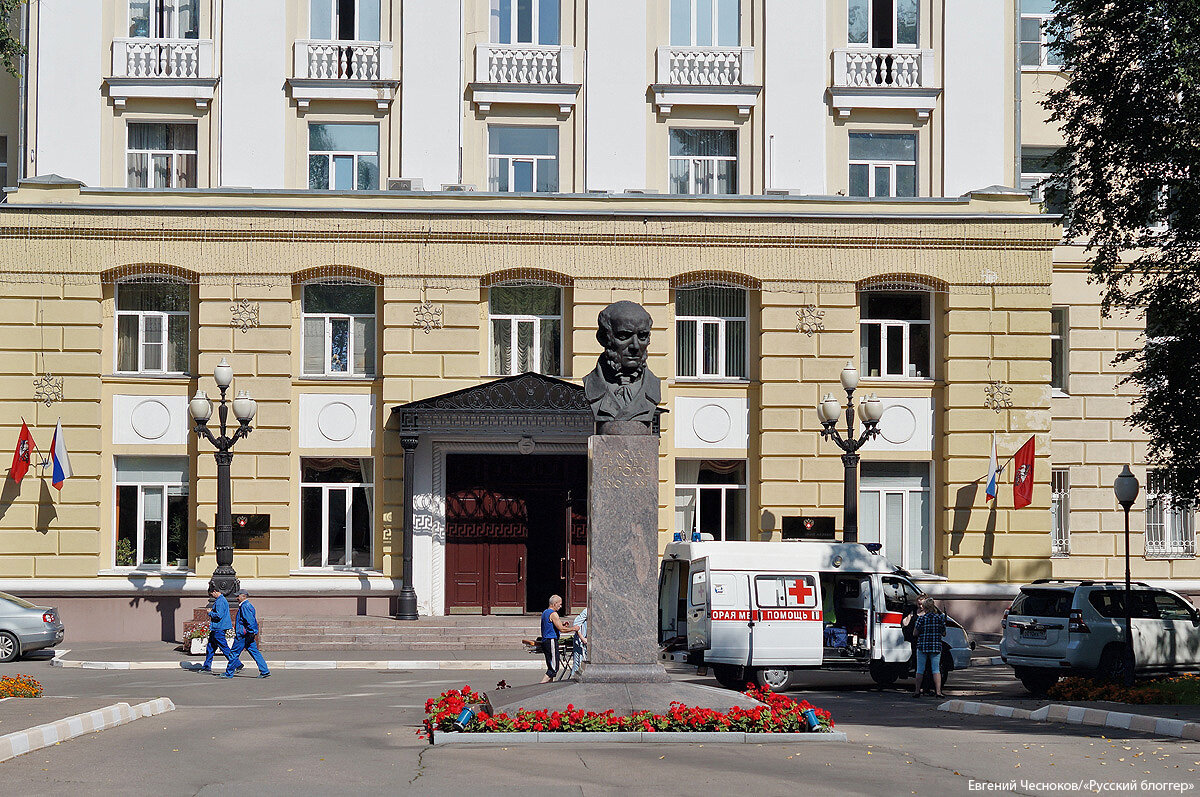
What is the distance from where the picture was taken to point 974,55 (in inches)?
1257

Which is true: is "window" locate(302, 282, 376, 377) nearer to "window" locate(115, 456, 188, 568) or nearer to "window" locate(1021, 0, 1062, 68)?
"window" locate(115, 456, 188, 568)

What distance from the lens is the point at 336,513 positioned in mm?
31266

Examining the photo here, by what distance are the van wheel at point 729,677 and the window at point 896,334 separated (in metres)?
11.4

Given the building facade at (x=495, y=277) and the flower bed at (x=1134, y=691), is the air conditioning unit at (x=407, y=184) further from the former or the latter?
the flower bed at (x=1134, y=691)

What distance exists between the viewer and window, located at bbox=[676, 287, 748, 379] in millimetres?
31734

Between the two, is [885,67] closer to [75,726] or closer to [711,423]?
[711,423]

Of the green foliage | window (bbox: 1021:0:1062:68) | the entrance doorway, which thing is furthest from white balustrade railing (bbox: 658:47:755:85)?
the green foliage

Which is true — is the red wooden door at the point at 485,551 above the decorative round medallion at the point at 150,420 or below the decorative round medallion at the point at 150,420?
below

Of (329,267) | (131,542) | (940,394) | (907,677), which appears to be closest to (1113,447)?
(940,394)

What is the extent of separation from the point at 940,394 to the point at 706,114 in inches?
317

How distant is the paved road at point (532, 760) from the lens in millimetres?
Answer: 12117

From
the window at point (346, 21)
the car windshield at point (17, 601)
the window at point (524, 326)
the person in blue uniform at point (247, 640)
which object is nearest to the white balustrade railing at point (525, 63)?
the window at point (346, 21)

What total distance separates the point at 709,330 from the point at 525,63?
7.08 meters

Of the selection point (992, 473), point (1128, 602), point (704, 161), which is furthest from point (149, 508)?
point (1128, 602)
